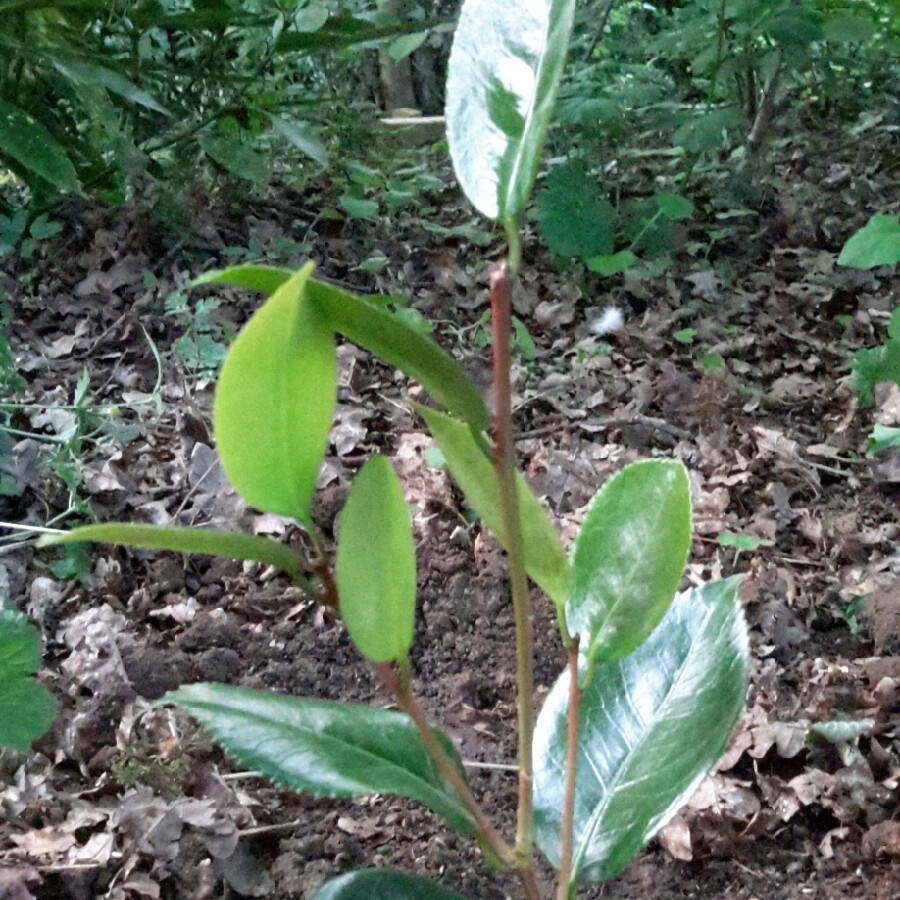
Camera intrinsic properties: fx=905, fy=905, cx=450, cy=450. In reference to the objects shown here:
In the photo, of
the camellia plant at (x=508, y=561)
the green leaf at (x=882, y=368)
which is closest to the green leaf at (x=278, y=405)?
the camellia plant at (x=508, y=561)

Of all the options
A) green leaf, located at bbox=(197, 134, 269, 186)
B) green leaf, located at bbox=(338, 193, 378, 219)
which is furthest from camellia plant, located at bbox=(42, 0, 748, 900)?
green leaf, located at bbox=(338, 193, 378, 219)

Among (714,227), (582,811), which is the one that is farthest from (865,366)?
(582,811)

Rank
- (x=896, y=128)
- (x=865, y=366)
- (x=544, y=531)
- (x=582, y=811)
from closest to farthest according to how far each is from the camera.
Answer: (x=544, y=531) < (x=582, y=811) < (x=865, y=366) < (x=896, y=128)

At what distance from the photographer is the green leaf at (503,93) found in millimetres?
480

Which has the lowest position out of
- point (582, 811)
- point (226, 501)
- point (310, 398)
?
point (226, 501)

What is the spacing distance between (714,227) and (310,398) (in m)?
2.40

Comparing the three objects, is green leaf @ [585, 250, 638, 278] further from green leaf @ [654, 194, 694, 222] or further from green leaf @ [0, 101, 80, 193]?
green leaf @ [0, 101, 80, 193]

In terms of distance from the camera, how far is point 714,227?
8.65 ft

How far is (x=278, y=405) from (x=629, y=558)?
279 millimetres

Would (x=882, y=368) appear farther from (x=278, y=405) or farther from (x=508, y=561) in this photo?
(x=278, y=405)

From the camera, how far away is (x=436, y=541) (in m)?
1.43

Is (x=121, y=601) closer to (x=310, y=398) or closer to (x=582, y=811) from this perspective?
(x=582, y=811)

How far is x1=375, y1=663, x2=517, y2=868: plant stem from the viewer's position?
1.82 ft

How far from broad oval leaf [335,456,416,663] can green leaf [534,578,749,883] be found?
27cm
